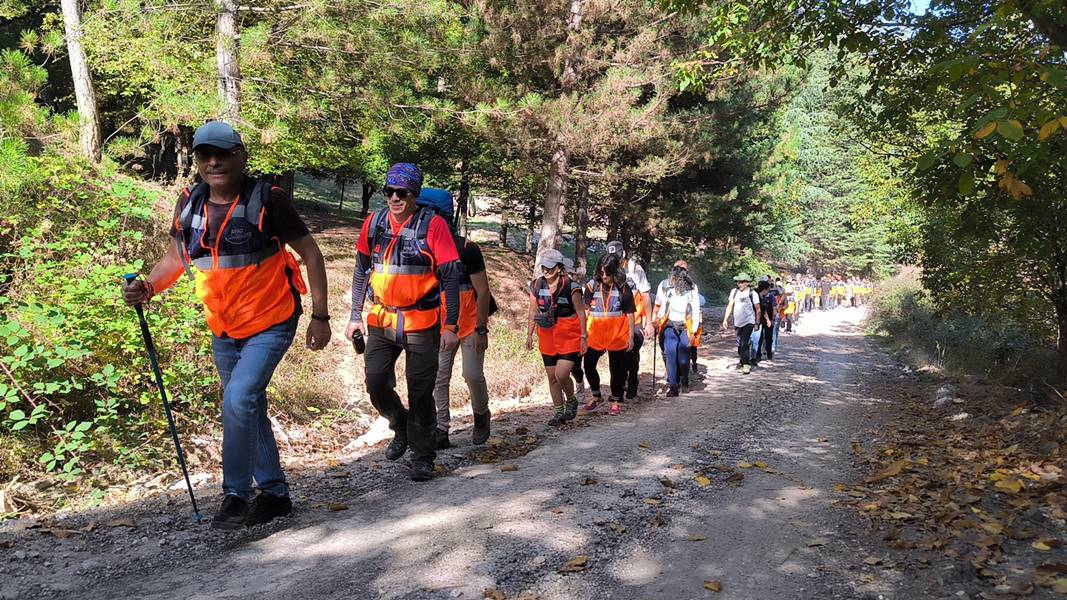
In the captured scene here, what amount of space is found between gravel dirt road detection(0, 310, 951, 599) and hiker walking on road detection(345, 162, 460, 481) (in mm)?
599

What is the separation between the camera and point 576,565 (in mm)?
3592

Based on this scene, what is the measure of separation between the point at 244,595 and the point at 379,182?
23035 millimetres

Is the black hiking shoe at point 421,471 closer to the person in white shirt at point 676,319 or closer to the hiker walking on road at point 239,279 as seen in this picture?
the hiker walking on road at point 239,279

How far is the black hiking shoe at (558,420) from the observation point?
26.2 feet

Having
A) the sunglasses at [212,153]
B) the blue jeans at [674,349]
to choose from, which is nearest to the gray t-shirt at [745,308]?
the blue jeans at [674,349]

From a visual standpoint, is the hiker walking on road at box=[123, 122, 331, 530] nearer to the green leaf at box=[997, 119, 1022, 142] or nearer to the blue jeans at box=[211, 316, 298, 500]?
the blue jeans at box=[211, 316, 298, 500]

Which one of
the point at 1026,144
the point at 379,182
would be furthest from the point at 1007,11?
the point at 379,182

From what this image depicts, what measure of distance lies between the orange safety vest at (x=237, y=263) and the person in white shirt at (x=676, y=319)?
751 centimetres

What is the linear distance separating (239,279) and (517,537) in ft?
6.93

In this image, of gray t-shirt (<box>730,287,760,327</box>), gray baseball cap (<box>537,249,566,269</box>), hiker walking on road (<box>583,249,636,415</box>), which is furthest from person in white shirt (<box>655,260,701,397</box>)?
gray t-shirt (<box>730,287,760,327</box>)

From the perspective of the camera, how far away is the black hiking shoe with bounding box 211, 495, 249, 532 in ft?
12.9

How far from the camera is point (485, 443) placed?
264 inches

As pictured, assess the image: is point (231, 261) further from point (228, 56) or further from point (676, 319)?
point (228, 56)

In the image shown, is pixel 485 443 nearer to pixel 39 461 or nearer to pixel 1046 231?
pixel 39 461
